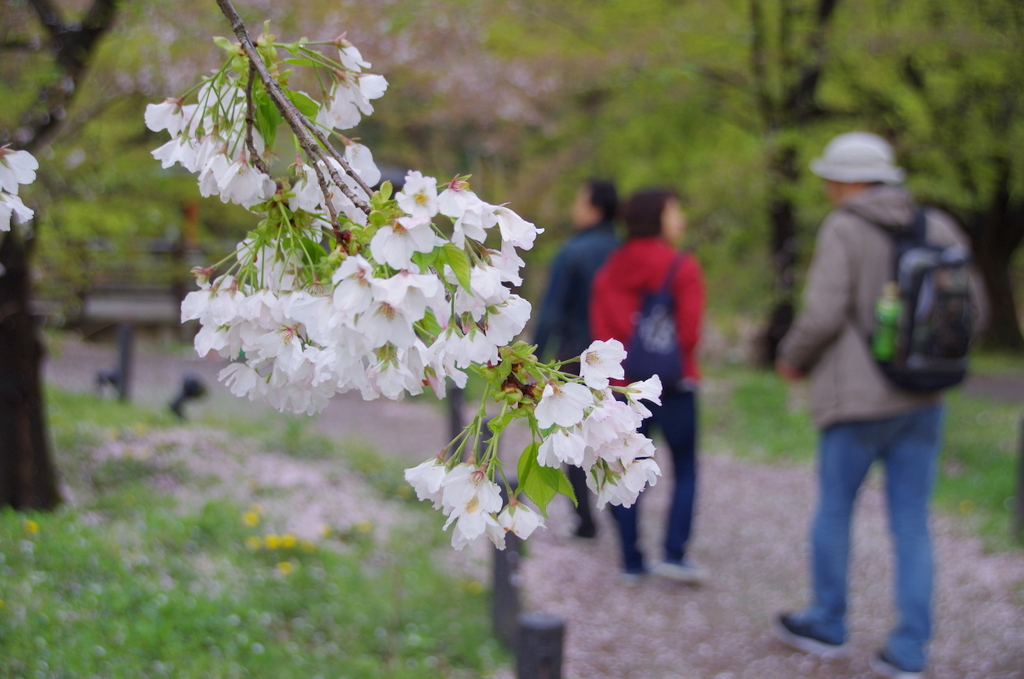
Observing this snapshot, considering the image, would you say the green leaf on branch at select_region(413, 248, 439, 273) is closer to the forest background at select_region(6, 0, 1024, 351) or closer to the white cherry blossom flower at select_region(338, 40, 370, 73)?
the white cherry blossom flower at select_region(338, 40, 370, 73)

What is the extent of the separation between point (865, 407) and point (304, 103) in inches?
106

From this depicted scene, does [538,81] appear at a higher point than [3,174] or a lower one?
higher

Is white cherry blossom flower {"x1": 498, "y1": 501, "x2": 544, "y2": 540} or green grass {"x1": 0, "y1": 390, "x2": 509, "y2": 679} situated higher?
white cherry blossom flower {"x1": 498, "y1": 501, "x2": 544, "y2": 540}

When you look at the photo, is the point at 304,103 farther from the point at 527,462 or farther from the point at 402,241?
the point at 527,462

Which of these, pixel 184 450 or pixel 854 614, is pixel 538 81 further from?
pixel 854 614

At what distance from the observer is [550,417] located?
47.6 inches

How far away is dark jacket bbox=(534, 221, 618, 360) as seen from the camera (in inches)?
193

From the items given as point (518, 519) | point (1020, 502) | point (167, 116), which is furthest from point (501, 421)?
point (1020, 502)

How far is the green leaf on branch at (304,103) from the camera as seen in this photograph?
5.05ft

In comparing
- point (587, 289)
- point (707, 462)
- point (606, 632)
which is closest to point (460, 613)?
point (606, 632)

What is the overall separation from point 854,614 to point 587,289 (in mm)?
2191

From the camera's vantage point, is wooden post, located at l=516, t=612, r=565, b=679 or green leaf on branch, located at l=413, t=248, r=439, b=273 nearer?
green leaf on branch, located at l=413, t=248, r=439, b=273

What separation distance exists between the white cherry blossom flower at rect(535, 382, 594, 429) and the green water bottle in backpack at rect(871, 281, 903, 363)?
2.59 m

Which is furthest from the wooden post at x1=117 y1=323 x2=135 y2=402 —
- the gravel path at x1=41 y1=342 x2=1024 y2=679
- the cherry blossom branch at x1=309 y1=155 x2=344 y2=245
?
the cherry blossom branch at x1=309 y1=155 x2=344 y2=245
